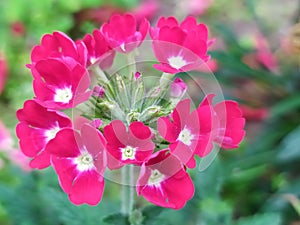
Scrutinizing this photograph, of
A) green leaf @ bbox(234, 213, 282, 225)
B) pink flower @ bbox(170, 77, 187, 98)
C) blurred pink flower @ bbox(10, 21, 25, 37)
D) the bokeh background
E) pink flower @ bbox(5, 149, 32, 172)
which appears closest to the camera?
pink flower @ bbox(170, 77, 187, 98)

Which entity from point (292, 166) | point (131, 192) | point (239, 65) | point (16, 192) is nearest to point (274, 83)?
point (239, 65)

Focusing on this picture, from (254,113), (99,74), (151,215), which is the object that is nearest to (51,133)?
(99,74)

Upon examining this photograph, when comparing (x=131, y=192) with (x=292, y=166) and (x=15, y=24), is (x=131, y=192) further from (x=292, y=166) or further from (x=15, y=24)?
(x=15, y=24)

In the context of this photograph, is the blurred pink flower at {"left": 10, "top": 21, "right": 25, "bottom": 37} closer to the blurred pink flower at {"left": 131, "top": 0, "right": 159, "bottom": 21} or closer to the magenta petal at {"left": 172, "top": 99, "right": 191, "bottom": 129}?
the blurred pink flower at {"left": 131, "top": 0, "right": 159, "bottom": 21}

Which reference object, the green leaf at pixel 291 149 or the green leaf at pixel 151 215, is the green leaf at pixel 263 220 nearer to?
the green leaf at pixel 151 215

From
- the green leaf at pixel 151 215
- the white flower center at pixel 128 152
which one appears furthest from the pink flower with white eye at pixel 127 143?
the green leaf at pixel 151 215

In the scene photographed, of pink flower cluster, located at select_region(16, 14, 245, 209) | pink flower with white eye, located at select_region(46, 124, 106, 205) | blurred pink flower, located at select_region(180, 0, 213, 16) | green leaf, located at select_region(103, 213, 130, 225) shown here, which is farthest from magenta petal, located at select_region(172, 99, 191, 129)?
blurred pink flower, located at select_region(180, 0, 213, 16)

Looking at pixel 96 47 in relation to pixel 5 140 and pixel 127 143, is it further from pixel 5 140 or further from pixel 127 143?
pixel 5 140
